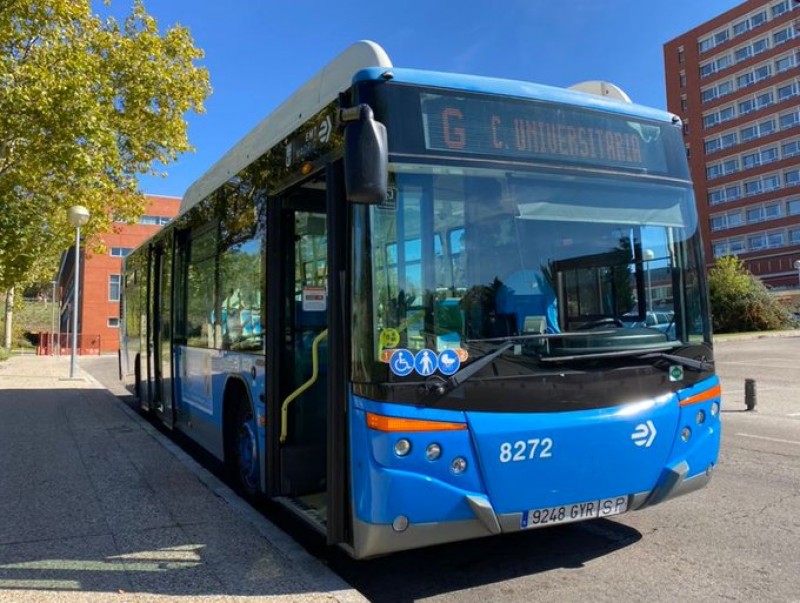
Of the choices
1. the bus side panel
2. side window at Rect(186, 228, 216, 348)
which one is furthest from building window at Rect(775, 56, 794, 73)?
the bus side panel

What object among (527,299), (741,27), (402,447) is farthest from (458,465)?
(741,27)

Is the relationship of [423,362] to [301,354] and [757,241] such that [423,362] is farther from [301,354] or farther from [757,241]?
[757,241]

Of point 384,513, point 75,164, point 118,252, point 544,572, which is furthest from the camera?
point 118,252

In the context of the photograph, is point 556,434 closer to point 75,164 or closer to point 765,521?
point 765,521

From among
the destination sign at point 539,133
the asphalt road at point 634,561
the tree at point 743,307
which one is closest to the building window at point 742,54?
the tree at point 743,307

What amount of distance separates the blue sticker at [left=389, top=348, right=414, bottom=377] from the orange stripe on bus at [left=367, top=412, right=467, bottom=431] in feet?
0.80

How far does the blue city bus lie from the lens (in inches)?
135

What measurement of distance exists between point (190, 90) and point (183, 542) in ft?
52.8

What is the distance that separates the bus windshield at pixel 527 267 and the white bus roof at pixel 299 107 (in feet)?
2.81

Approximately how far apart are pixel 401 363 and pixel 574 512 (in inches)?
55.8

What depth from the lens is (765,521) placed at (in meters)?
5.13

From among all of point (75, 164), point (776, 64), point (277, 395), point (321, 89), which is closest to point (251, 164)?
point (321, 89)

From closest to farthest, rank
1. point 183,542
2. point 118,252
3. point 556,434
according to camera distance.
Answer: point 556,434 < point 183,542 < point 118,252

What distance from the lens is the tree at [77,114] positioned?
13.6 metres
